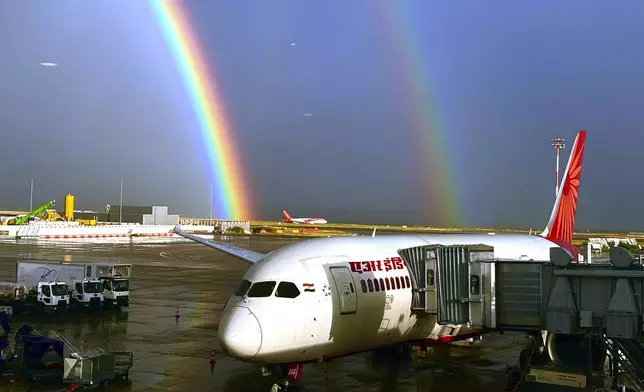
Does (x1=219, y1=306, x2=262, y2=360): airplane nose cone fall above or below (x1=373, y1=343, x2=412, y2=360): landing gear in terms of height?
above

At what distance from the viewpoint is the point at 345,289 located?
2088 cm

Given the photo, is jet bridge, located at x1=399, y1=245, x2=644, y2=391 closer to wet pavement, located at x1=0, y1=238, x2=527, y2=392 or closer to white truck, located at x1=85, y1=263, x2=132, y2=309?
wet pavement, located at x1=0, y1=238, x2=527, y2=392

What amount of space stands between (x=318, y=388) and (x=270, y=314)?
14.3 ft

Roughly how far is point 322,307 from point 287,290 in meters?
1.12

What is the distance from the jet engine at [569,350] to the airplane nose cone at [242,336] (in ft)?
31.6

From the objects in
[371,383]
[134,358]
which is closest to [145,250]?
[134,358]

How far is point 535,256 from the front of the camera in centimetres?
3141

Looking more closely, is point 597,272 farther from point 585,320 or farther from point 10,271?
point 10,271

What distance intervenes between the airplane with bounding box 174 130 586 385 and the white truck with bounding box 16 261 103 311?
66.6 ft

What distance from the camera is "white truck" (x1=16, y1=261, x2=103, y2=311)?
123 feet

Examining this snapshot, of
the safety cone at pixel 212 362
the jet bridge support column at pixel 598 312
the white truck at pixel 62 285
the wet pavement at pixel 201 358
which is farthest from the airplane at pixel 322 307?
the white truck at pixel 62 285

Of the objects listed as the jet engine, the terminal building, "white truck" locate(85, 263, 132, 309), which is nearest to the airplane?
the jet engine

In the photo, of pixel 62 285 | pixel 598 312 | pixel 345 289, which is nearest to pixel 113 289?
pixel 62 285

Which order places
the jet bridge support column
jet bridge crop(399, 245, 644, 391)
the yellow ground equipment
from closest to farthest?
the jet bridge support column → jet bridge crop(399, 245, 644, 391) → the yellow ground equipment
